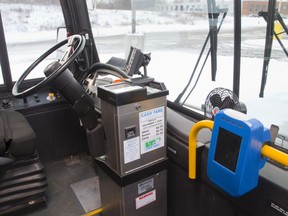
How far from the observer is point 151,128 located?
1.32 meters

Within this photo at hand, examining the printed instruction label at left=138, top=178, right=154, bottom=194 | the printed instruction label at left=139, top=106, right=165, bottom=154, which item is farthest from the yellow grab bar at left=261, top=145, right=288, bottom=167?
the printed instruction label at left=138, top=178, right=154, bottom=194

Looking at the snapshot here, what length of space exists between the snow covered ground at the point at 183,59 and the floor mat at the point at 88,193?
0.94m

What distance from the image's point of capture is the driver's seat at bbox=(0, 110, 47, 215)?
171 centimetres

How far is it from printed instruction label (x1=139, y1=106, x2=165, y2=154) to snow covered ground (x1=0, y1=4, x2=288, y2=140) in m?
0.67

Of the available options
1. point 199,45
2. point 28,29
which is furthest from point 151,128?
point 28,29

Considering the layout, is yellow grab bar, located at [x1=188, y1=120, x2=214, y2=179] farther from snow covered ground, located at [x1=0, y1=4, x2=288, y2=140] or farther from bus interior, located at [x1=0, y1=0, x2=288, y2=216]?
snow covered ground, located at [x1=0, y1=4, x2=288, y2=140]

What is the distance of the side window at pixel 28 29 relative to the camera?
243 centimetres

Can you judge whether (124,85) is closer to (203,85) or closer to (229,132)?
(229,132)

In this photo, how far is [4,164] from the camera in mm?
1626

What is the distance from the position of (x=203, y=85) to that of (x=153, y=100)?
1.15 meters

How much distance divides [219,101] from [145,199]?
0.64 m

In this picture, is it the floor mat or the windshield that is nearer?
the windshield

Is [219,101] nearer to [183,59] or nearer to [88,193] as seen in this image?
[88,193]

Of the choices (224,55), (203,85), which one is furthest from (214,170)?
(203,85)
